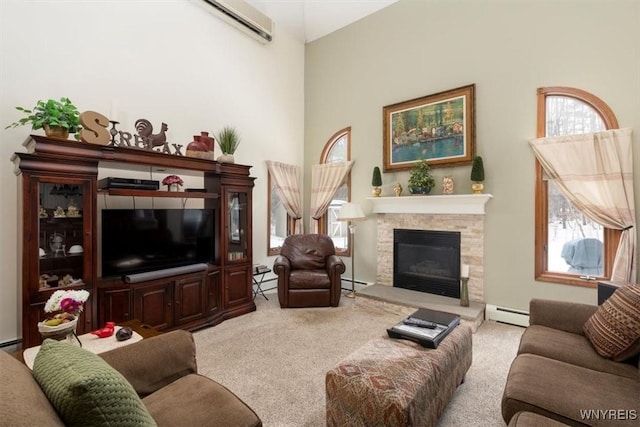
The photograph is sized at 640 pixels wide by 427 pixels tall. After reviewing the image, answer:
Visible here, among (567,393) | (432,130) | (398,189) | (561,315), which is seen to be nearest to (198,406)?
(567,393)

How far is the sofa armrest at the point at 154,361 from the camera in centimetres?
155

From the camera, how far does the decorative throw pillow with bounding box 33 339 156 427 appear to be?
853 mm

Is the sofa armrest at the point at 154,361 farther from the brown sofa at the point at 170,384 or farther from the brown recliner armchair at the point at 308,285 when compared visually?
the brown recliner armchair at the point at 308,285

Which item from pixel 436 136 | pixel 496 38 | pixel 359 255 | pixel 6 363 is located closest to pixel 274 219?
pixel 359 255

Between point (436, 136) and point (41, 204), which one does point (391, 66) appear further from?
point (41, 204)

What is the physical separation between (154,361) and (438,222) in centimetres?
378

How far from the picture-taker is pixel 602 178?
318 cm

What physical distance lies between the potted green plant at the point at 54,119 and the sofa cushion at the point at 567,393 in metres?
3.84

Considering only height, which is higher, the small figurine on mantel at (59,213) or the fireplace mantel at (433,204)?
the fireplace mantel at (433,204)

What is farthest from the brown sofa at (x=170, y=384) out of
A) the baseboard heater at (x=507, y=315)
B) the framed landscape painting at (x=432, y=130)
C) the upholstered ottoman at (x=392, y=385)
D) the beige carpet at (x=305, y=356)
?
the framed landscape painting at (x=432, y=130)

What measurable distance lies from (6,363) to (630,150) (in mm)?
4778

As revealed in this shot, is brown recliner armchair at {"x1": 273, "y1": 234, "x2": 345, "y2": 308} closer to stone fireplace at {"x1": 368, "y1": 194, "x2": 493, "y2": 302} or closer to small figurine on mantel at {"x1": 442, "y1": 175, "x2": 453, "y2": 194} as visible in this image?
stone fireplace at {"x1": 368, "y1": 194, "x2": 493, "y2": 302}

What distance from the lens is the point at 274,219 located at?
18.2 feet

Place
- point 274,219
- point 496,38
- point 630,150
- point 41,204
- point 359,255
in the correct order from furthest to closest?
point 274,219
point 359,255
point 496,38
point 630,150
point 41,204
